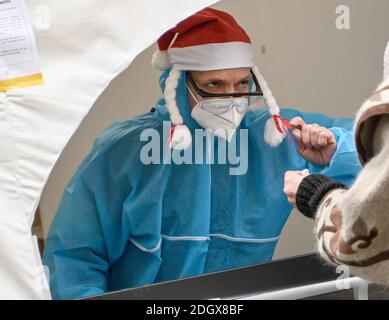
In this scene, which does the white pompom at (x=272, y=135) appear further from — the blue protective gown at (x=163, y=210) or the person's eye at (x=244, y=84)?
the person's eye at (x=244, y=84)

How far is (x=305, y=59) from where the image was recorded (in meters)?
1.91

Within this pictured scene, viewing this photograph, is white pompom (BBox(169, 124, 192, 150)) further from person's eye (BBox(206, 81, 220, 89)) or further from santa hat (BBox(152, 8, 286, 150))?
person's eye (BBox(206, 81, 220, 89))

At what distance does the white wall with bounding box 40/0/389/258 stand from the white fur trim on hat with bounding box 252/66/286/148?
80 millimetres

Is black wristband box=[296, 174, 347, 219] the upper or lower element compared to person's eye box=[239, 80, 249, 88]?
lower

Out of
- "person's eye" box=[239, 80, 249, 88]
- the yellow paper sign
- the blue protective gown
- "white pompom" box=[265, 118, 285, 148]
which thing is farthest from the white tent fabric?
"white pompom" box=[265, 118, 285, 148]

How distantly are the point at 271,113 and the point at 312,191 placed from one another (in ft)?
2.48

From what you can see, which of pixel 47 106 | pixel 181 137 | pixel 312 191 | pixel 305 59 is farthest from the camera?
pixel 305 59

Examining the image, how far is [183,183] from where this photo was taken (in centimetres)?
173

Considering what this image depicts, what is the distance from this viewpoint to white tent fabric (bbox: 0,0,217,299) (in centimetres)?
113

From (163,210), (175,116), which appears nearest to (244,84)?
(175,116)

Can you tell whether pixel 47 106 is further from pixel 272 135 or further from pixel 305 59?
pixel 305 59

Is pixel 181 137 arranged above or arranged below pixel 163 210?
above

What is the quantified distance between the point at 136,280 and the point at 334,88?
2.94 feet

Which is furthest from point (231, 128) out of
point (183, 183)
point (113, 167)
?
point (113, 167)
